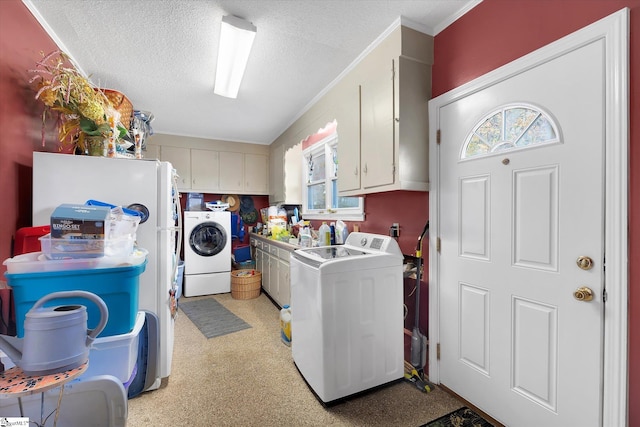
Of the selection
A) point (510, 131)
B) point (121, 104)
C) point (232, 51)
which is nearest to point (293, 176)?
point (232, 51)

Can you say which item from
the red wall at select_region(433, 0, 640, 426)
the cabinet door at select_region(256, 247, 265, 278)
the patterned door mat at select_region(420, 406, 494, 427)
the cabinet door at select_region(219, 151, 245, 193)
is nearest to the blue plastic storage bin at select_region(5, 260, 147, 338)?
the patterned door mat at select_region(420, 406, 494, 427)

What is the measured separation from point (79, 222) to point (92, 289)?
28cm

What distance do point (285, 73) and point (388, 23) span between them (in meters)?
1.00

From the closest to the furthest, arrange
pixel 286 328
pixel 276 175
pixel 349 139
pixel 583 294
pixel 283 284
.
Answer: pixel 583 294
pixel 349 139
pixel 286 328
pixel 283 284
pixel 276 175

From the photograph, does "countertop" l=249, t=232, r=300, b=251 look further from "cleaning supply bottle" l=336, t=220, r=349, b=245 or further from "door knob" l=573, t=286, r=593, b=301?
"door knob" l=573, t=286, r=593, b=301

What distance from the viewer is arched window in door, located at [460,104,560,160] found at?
4.37ft

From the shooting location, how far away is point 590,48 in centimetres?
117

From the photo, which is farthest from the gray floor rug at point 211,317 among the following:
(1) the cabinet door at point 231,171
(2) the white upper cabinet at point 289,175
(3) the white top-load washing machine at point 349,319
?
(1) the cabinet door at point 231,171

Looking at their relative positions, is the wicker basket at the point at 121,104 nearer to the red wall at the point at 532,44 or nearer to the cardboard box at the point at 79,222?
the cardboard box at the point at 79,222

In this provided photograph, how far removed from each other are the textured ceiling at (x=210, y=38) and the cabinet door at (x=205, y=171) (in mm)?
1381

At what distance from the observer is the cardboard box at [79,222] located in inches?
41.6

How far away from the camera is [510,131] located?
1472 millimetres

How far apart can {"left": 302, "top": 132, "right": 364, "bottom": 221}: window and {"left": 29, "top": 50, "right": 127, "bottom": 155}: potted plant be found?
76.3 inches

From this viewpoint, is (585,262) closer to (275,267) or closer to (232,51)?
(232,51)
